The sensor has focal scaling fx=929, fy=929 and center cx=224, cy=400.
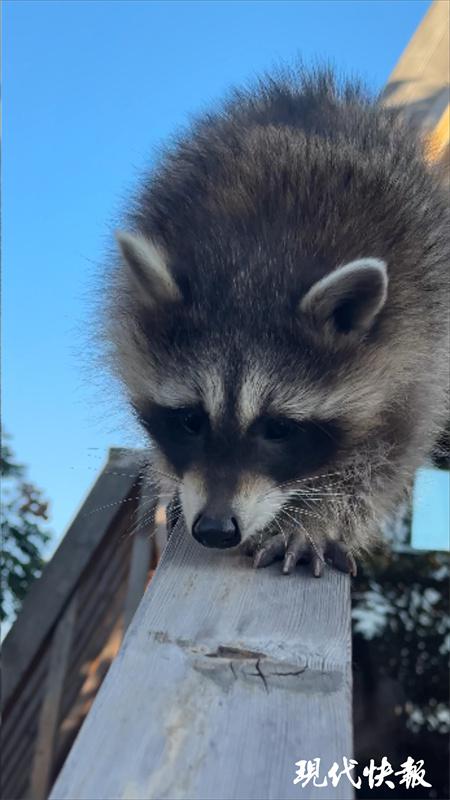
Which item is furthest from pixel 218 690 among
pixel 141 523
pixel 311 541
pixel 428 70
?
pixel 428 70

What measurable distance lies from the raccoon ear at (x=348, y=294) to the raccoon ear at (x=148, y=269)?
36 cm

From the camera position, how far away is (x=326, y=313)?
7.63 ft

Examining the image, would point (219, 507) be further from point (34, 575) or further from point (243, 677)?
point (34, 575)

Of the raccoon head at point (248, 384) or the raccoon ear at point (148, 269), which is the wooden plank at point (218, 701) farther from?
the raccoon ear at point (148, 269)

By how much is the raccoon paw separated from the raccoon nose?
41 mm

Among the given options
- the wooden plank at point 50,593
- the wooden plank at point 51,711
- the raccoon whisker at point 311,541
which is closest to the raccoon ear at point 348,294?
the raccoon whisker at point 311,541

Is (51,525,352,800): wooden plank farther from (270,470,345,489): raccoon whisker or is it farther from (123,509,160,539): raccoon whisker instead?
(123,509,160,539): raccoon whisker

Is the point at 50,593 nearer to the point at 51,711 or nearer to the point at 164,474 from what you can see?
the point at 51,711

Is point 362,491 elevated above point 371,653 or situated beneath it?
elevated above

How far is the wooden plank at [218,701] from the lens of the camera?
1041 mm

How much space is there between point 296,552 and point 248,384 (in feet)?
1.36

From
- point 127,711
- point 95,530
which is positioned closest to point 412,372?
point 127,711

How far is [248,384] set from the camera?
2178mm

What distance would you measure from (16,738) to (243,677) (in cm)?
556
